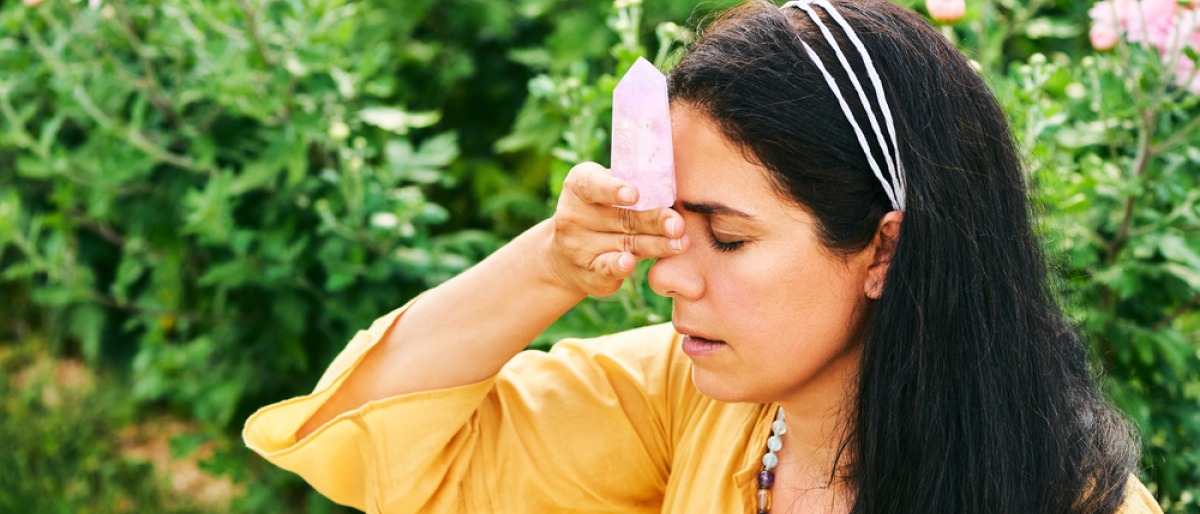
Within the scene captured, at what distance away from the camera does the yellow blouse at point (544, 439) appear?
1.89m

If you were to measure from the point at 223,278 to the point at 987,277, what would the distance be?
2.21 meters

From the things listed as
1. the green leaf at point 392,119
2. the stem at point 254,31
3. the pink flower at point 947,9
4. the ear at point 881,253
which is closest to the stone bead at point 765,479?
the ear at point 881,253

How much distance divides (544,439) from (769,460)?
14.1 inches

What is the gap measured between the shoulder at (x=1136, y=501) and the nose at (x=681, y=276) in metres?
0.63

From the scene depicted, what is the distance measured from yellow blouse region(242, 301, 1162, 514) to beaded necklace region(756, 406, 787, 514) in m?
0.01

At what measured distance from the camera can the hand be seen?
1.60m

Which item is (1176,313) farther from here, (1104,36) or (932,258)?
(932,258)

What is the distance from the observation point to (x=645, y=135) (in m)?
1.59

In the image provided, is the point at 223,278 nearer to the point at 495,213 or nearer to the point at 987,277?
the point at 495,213

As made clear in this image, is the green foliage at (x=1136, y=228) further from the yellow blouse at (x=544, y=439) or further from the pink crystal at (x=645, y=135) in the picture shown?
the pink crystal at (x=645, y=135)

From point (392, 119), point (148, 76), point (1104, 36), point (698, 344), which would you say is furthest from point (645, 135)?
point (148, 76)

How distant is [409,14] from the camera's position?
12.7ft

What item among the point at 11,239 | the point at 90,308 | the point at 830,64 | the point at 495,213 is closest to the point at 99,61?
the point at 11,239

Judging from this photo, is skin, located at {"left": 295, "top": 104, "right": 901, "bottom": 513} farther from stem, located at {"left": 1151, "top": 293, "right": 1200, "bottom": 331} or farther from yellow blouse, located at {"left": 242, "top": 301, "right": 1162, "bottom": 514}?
stem, located at {"left": 1151, "top": 293, "right": 1200, "bottom": 331}
